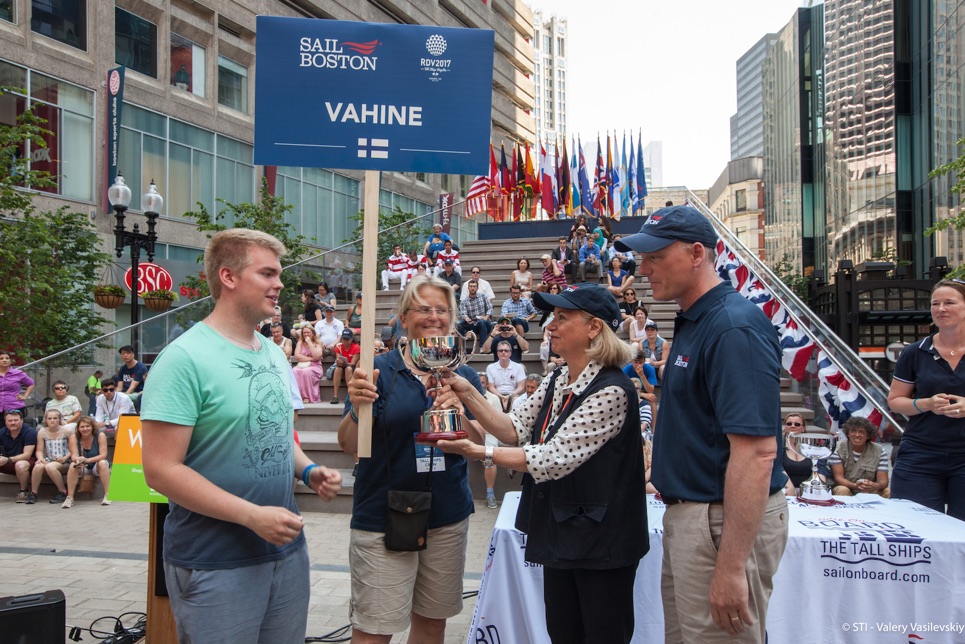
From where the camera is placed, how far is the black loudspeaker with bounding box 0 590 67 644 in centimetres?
353

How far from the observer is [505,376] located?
11.1 metres

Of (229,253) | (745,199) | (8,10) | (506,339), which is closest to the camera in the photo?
(229,253)

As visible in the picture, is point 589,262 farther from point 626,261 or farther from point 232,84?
point 232,84

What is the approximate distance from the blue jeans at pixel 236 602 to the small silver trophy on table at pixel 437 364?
70 centimetres

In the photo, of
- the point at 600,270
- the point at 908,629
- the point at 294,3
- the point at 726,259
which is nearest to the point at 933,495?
the point at 908,629

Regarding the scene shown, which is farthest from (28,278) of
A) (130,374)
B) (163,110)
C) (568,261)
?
(163,110)

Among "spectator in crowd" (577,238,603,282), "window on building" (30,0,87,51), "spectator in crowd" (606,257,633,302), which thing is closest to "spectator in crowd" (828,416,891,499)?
"spectator in crowd" (606,257,633,302)

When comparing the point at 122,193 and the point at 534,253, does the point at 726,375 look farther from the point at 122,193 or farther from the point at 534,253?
the point at 534,253

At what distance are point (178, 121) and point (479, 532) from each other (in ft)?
76.5

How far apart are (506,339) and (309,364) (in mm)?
3313

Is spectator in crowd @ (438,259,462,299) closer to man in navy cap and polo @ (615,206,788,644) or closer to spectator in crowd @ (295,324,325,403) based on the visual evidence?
spectator in crowd @ (295,324,325,403)

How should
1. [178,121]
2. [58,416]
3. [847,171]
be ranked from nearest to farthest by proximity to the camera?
[58,416]
[178,121]
[847,171]

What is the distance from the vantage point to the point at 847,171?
43.3 meters

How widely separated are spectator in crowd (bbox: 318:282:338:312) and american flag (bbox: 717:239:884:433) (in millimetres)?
7809
